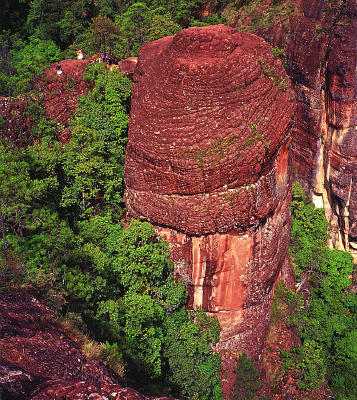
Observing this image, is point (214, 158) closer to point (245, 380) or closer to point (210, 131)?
point (210, 131)

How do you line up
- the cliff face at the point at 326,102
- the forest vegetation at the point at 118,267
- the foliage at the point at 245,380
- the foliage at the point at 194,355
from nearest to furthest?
the forest vegetation at the point at 118,267 → the foliage at the point at 194,355 → the foliage at the point at 245,380 → the cliff face at the point at 326,102

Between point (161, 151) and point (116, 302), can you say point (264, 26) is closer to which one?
point (161, 151)

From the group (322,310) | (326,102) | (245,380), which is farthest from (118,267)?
(326,102)

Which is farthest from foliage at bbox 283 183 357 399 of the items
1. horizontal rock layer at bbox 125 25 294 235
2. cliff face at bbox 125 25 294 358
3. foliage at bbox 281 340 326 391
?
horizontal rock layer at bbox 125 25 294 235

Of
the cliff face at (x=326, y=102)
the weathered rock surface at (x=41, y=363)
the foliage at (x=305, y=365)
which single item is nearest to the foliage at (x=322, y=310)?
the foliage at (x=305, y=365)

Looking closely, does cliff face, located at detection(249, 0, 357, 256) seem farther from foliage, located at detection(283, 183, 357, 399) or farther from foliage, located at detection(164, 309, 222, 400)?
foliage, located at detection(164, 309, 222, 400)

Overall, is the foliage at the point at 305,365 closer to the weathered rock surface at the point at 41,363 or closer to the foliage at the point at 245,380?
the foliage at the point at 245,380
